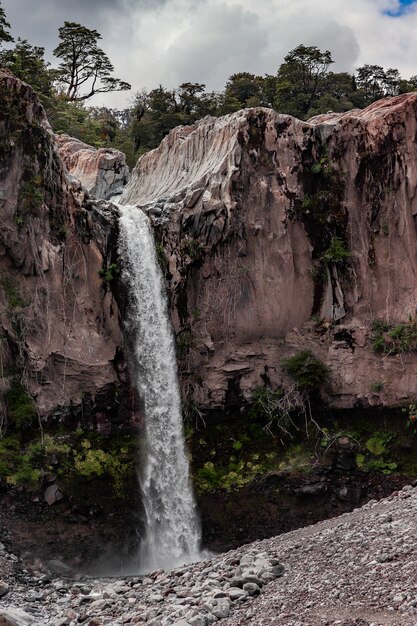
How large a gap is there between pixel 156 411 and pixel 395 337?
764 cm

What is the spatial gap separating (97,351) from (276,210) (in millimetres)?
7169

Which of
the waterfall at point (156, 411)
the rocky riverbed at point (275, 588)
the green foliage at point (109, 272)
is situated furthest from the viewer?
the green foliage at point (109, 272)

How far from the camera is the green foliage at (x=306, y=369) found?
68.6 ft

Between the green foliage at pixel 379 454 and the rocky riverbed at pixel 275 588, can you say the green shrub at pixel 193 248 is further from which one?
the rocky riverbed at pixel 275 588

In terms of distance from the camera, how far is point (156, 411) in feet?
65.4

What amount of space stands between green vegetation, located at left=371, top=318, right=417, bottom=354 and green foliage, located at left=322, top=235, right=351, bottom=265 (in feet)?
7.86

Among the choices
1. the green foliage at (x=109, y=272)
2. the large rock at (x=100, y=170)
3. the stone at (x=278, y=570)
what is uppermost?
the large rock at (x=100, y=170)

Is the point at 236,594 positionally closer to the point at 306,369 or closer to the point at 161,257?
the point at 306,369

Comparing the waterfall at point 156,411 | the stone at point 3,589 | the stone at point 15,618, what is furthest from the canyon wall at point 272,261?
the stone at point 15,618

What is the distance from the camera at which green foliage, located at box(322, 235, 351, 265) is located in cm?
2164

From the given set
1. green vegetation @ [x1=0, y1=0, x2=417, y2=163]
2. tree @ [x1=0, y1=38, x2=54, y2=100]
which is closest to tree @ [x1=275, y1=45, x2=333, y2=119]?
green vegetation @ [x1=0, y1=0, x2=417, y2=163]

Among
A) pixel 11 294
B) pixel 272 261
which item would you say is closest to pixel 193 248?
pixel 272 261

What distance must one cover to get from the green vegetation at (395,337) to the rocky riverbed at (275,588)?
21.7 ft

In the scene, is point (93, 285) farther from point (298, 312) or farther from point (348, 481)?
point (348, 481)
